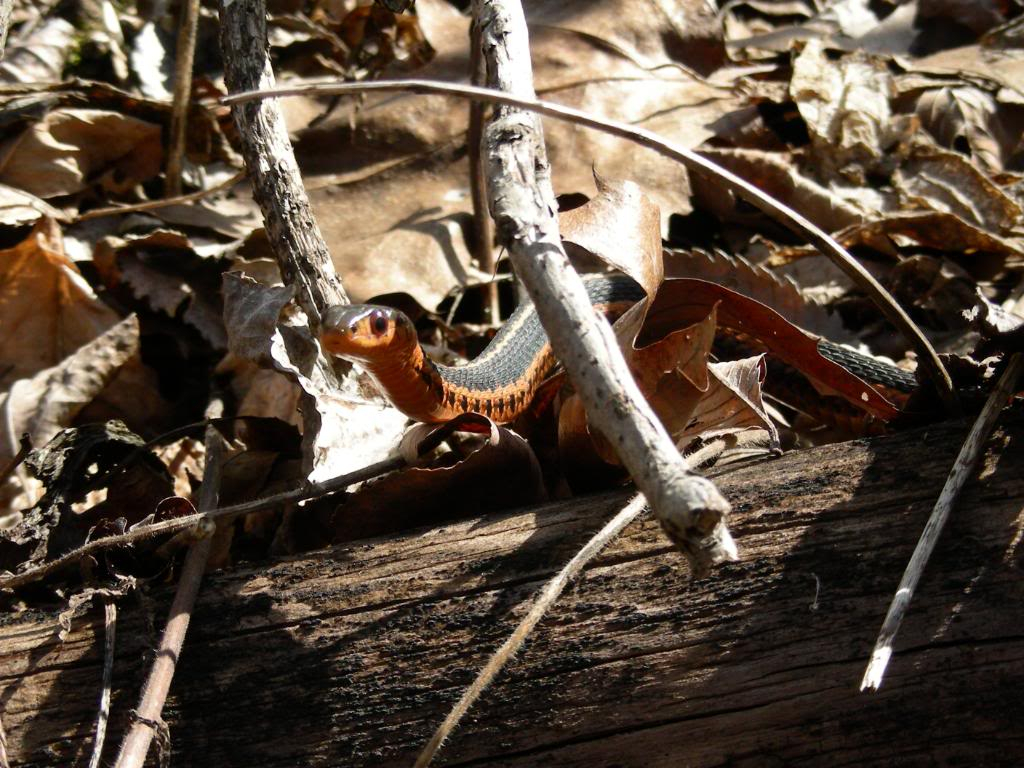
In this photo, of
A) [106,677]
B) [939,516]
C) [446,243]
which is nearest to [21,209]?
[446,243]

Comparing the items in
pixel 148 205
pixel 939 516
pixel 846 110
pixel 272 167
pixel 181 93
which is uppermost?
pixel 181 93

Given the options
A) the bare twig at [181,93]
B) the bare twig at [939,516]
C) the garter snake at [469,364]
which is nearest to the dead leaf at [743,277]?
the garter snake at [469,364]

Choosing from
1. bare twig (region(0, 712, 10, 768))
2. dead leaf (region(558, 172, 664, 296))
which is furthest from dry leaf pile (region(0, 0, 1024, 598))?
bare twig (region(0, 712, 10, 768))

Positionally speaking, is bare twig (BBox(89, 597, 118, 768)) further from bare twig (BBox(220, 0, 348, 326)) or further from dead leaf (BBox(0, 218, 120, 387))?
dead leaf (BBox(0, 218, 120, 387))

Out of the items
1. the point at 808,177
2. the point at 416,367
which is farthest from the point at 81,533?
the point at 808,177

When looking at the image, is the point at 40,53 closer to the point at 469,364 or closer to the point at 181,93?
the point at 181,93

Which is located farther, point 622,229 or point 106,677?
point 622,229

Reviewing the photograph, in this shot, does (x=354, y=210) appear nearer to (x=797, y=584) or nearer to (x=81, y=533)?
(x=81, y=533)

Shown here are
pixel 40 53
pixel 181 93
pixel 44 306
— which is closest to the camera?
pixel 44 306
